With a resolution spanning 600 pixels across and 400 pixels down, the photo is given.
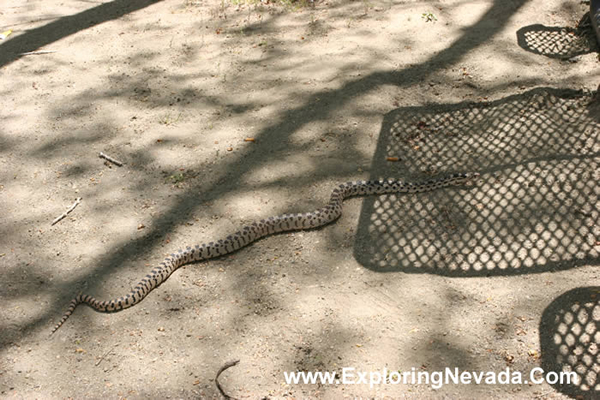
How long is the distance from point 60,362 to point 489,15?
9.11 m

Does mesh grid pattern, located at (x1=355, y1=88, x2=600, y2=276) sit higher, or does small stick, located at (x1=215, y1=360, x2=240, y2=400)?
mesh grid pattern, located at (x1=355, y1=88, x2=600, y2=276)

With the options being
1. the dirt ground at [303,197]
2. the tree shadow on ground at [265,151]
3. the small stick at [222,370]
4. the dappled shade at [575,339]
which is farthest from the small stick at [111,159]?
the dappled shade at [575,339]

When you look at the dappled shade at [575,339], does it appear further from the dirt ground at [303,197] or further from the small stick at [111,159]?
the small stick at [111,159]

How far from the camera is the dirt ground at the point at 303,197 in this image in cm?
488

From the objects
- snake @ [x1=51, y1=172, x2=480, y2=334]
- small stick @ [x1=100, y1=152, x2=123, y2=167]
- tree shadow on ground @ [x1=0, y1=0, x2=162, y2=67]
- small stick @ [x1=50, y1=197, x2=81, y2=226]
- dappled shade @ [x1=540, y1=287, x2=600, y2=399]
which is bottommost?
dappled shade @ [x1=540, y1=287, x2=600, y2=399]

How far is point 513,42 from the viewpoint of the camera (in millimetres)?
9273

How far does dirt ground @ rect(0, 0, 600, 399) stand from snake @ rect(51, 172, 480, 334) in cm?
11

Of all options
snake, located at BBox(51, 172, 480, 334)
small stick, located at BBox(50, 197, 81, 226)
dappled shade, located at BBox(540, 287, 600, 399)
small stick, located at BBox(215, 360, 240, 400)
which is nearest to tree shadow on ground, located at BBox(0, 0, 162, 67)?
small stick, located at BBox(50, 197, 81, 226)

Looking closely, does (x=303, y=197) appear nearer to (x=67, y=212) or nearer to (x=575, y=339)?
(x=67, y=212)

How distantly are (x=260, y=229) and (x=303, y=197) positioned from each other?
83 cm

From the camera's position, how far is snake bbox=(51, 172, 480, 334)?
5.52 metres

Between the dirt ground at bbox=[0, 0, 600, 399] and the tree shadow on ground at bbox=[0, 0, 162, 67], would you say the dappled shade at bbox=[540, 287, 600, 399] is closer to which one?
the dirt ground at bbox=[0, 0, 600, 399]

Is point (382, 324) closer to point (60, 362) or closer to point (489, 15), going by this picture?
point (60, 362)

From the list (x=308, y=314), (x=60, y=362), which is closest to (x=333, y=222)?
(x=308, y=314)
